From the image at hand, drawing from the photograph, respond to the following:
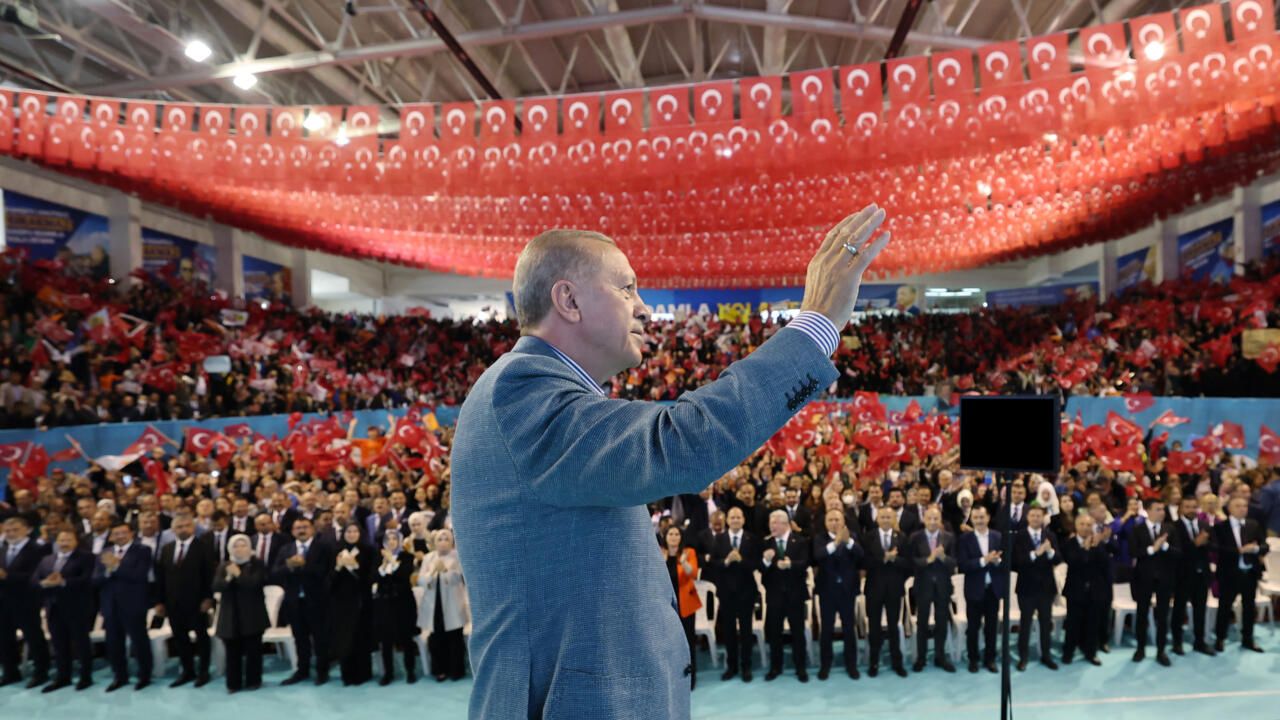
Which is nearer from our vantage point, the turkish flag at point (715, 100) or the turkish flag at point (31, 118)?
the turkish flag at point (715, 100)

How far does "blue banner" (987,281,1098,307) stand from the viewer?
2502 centimetres

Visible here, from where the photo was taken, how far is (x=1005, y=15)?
40.2 feet

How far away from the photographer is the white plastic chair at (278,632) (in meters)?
7.09

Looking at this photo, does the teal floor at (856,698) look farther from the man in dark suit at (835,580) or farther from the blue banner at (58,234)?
the blue banner at (58,234)

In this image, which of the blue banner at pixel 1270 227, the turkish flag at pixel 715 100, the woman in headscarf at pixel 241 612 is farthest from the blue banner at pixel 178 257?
the blue banner at pixel 1270 227

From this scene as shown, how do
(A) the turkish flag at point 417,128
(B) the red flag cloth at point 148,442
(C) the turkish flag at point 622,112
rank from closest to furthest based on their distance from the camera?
(C) the turkish flag at point 622,112, (A) the turkish flag at point 417,128, (B) the red flag cloth at point 148,442

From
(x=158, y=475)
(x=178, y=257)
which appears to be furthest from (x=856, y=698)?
(x=178, y=257)

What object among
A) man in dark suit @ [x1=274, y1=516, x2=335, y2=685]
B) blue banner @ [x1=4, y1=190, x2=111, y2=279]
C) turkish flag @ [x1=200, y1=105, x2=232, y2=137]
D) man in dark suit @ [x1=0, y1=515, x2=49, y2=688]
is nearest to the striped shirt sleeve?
man in dark suit @ [x1=274, y1=516, x2=335, y2=685]

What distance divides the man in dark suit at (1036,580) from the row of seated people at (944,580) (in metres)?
0.01

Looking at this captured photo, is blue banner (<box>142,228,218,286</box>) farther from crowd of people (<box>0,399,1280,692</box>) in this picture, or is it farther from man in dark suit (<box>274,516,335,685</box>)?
man in dark suit (<box>274,516,335,685</box>)

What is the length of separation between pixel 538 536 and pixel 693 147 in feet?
25.0

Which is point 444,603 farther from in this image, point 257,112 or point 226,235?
point 226,235

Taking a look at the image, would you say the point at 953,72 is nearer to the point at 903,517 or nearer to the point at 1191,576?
the point at 903,517

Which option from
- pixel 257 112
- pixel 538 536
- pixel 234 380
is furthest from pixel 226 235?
pixel 538 536
